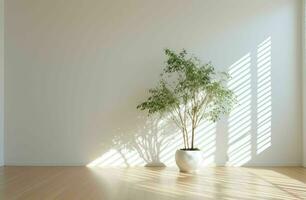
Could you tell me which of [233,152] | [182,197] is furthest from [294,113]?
[182,197]

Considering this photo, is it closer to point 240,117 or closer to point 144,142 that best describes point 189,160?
point 144,142

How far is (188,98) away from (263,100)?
4.12 ft

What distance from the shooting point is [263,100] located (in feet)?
22.5

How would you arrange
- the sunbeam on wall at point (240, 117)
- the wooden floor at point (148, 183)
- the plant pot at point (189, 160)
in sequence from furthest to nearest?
the sunbeam on wall at point (240, 117) < the plant pot at point (189, 160) < the wooden floor at point (148, 183)

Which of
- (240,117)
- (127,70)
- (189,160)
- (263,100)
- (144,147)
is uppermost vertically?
(127,70)

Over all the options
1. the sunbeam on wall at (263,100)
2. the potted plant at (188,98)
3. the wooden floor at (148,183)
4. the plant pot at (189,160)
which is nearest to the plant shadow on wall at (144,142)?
the potted plant at (188,98)

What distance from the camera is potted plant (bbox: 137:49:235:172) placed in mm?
6336

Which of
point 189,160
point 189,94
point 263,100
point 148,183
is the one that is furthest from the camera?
point 263,100

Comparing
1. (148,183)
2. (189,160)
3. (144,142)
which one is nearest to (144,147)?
(144,142)

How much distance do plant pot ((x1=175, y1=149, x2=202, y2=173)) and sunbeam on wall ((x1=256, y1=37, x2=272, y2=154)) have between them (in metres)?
1.15

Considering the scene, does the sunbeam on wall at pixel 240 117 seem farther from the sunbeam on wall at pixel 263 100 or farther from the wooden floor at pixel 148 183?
the wooden floor at pixel 148 183

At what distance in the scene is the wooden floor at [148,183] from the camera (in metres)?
4.77

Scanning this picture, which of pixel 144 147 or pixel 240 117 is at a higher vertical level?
pixel 240 117

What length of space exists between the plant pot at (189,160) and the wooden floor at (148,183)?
0.48 feet
